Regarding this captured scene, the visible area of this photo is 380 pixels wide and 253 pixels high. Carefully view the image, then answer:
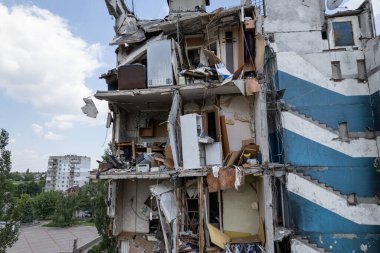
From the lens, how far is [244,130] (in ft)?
38.4

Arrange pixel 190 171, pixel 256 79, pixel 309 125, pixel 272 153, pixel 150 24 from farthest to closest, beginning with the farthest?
pixel 272 153
pixel 309 125
pixel 150 24
pixel 256 79
pixel 190 171

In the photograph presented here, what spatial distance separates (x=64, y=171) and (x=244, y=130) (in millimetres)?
100846

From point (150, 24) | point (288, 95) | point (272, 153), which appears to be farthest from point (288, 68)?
point (150, 24)

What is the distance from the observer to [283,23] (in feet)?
50.1

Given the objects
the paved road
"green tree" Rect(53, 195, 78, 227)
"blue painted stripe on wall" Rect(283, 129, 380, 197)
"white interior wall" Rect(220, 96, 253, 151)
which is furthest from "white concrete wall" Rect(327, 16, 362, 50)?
"green tree" Rect(53, 195, 78, 227)

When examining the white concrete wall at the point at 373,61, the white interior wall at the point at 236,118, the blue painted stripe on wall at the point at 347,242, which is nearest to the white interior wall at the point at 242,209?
the white interior wall at the point at 236,118

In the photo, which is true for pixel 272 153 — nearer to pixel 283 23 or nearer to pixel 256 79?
pixel 256 79

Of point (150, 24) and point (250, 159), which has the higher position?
point (150, 24)

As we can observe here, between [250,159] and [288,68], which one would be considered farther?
[288,68]

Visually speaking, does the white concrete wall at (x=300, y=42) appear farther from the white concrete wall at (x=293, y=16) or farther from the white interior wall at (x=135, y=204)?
the white interior wall at (x=135, y=204)

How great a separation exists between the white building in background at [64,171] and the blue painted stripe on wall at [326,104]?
94.7m

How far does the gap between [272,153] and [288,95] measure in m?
3.44

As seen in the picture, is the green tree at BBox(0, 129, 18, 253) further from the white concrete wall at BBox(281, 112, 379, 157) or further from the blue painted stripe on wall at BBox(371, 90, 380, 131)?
the blue painted stripe on wall at BBox(371, 90, 380, 131)

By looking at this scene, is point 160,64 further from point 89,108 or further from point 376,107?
point 376,107
